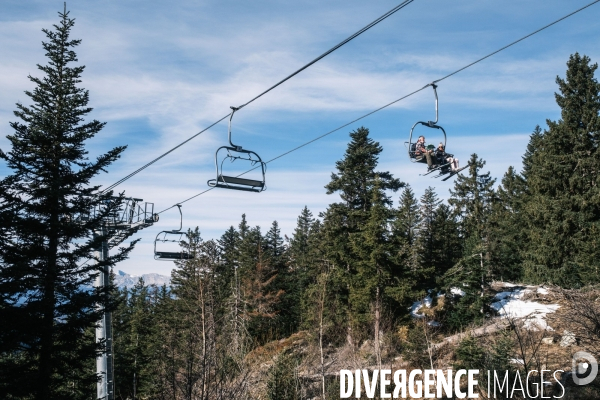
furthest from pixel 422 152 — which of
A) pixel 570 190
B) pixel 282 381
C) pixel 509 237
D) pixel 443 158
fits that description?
pixel 509 237

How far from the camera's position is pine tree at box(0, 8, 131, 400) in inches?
642

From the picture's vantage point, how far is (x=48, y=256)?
1733cm

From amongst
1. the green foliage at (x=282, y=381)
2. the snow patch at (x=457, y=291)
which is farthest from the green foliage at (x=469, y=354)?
the snow patch at (x=457, y=291)

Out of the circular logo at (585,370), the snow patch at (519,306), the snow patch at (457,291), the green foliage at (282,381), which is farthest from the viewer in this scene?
the snow patch at (457,291)

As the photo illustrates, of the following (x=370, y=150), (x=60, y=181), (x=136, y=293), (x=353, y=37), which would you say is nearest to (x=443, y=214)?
(x=370, y=150)

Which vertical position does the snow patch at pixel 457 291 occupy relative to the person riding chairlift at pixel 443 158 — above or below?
below

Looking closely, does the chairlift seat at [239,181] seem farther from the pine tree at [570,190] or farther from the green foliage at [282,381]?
the pine tree at [570,190]

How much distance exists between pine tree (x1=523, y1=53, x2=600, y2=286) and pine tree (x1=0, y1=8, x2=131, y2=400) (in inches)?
1287

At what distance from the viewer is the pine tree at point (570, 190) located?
37.6 metres

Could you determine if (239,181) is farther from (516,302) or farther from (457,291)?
(457,291)

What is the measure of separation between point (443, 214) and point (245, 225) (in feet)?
84.9

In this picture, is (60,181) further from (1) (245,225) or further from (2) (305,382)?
(1) (245,225)

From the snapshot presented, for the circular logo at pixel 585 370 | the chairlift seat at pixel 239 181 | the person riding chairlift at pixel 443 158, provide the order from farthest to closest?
the circular logo at pixel 585 370
the person riding chairlift at pixel 443 158
the chairlift seat at pixel 239 181

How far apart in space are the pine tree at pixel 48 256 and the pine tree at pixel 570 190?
32.7 m
